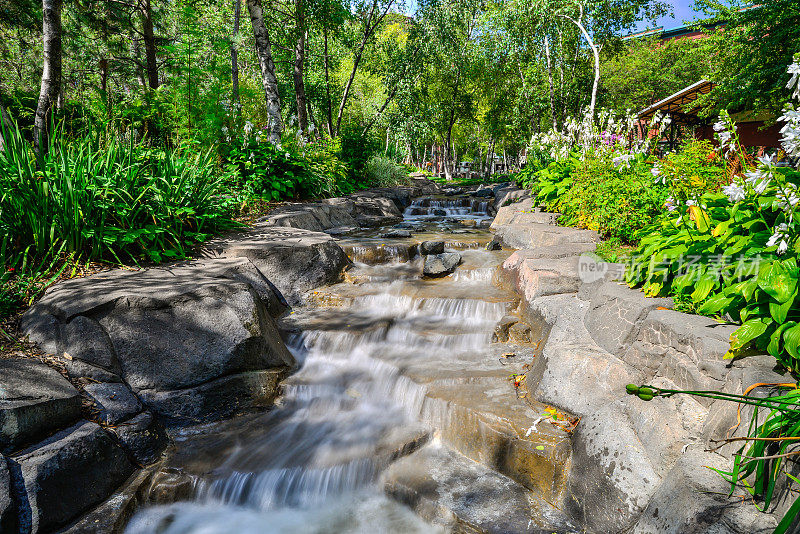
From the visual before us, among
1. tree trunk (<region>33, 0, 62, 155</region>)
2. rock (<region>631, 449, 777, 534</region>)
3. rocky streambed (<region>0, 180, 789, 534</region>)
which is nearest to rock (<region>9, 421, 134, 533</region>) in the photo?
rocky streambed (<region>0, 180, 789, 534</region>)

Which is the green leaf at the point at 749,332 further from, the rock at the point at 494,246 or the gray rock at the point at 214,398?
the rock at the point at 494,246

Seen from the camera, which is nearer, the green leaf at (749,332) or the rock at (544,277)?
the green leaf at (749,332)

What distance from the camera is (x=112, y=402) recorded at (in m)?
3.73

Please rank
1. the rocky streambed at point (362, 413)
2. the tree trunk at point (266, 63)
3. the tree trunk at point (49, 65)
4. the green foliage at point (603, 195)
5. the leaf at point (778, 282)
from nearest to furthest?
1. the leaf at point (778, 282)
2. the rocky streambed at point (362, 413)
3. the green foliage at point (603, 195)
4. the tree trunk at point (49, 65)
5. the tree trunk at point (266, 63)

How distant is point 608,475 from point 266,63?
427 inches

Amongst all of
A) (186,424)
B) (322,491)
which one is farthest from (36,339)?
(322,491)

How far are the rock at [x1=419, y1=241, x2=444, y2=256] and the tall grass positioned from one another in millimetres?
3734

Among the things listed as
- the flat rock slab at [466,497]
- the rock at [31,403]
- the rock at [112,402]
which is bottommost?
the flat rock slab at [466,497]

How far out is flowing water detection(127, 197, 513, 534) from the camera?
344cm

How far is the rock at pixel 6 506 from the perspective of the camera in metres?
2.73

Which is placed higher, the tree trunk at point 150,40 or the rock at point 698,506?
the tree trunk at point 150,40

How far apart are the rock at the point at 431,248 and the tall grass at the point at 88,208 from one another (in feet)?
12.3

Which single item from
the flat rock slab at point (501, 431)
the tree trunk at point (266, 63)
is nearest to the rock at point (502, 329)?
the flat rock slab at point (501, 431)

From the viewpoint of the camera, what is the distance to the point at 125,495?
3.37 m
